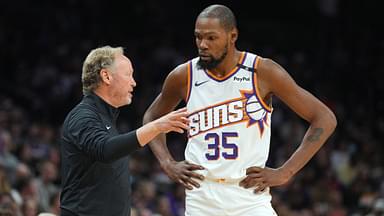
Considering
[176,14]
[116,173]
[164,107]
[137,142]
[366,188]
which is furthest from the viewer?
[176,14]

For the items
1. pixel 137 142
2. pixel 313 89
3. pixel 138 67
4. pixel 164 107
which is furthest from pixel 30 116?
pixel 137 142

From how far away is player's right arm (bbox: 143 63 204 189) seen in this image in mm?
5082

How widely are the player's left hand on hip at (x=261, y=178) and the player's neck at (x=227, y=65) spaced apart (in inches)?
24.5

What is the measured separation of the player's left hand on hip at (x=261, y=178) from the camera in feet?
16.3

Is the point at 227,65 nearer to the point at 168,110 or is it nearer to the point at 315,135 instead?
the point at 168,110

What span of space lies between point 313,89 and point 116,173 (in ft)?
35.5

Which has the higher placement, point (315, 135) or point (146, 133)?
point (146, 133)

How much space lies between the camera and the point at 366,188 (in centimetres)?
1253

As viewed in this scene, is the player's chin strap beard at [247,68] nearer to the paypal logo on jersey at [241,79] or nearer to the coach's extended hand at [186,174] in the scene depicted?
the paypal logo on jersey at [241,79]

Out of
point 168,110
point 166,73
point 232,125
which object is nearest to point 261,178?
point 232,125

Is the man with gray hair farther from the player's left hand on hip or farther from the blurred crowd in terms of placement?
the blurred crowd

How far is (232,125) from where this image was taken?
16.6 ft

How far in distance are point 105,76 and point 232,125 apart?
0.84 metres

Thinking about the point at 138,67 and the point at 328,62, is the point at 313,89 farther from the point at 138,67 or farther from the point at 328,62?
the point at 138,67
